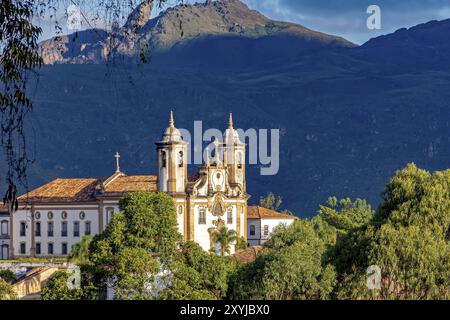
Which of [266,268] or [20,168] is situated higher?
[20,168]

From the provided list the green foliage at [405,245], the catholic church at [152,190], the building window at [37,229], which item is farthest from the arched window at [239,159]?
the green foliage at [405,245]

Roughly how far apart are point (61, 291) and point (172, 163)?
211ft

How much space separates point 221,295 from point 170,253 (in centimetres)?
760

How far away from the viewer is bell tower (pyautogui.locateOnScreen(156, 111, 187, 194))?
135375mm

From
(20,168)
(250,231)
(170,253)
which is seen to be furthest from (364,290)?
(250,231)

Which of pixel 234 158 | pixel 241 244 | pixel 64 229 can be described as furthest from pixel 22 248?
pixel 241 244

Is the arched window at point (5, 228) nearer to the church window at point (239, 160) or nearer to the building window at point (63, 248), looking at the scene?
the building window at point (63, 248)

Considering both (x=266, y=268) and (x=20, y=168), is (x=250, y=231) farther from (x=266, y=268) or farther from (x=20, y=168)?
(x=20, y=168)

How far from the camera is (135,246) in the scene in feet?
266

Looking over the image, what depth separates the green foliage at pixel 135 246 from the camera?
2761 inches

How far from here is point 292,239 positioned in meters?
73.5

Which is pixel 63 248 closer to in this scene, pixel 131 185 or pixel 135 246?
pixel 131 185

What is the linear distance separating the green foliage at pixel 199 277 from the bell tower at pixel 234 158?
68771 millimetres
